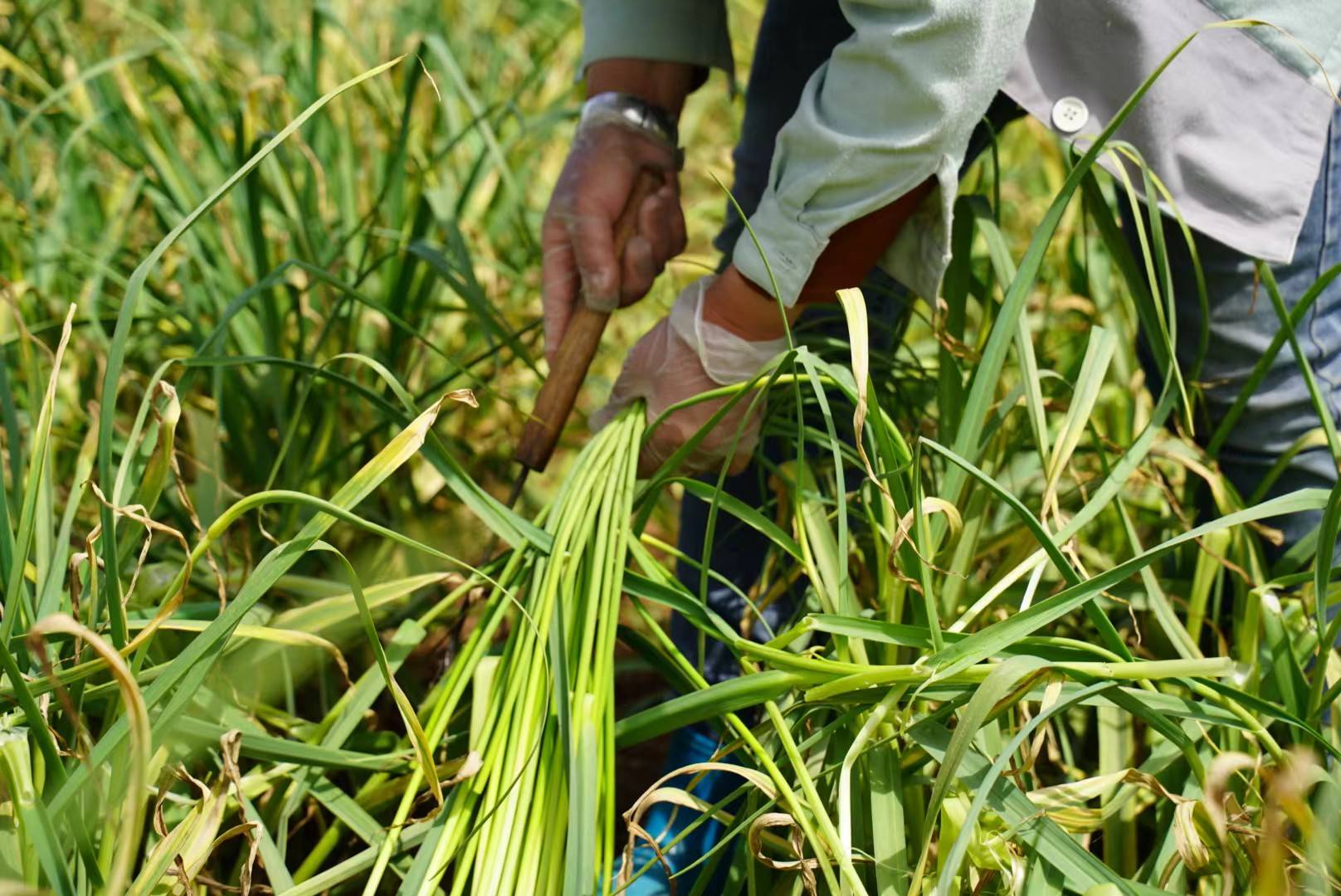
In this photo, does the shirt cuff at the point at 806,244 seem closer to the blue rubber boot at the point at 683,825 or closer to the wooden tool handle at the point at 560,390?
the wooden tool handle at the point at 560,390

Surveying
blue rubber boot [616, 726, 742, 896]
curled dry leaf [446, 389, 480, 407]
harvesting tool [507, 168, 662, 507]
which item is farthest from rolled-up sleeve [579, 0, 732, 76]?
blue rubber boot [616, 726, 742, 896]

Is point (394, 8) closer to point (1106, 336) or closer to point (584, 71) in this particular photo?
point (584, 71)

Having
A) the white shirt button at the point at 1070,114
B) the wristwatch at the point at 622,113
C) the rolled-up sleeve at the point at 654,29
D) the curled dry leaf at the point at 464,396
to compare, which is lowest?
the curled dry leaf at the point at 464,396

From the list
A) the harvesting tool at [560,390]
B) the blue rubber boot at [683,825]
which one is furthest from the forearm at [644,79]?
the blue rubber boot at [683,825]

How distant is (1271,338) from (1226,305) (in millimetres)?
49

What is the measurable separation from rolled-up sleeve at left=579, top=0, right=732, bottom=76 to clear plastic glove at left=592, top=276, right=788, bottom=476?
0.92 ft

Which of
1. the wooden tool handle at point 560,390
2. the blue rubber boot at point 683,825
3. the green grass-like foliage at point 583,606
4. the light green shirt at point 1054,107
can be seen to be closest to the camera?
the green grass-like foliage at point 583,606

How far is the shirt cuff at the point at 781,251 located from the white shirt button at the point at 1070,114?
0.72ft

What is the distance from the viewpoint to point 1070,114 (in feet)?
3.15

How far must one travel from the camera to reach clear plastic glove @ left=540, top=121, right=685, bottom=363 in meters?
1.15

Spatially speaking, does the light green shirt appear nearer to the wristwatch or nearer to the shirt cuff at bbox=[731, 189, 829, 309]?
the shirt cuff at bbox=[731, 189, 829, 309]

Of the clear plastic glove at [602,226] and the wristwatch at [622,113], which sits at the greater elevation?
the wristwatch at [622,113]

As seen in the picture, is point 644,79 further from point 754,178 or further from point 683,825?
point 683,825

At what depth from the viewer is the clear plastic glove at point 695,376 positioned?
1021mm
